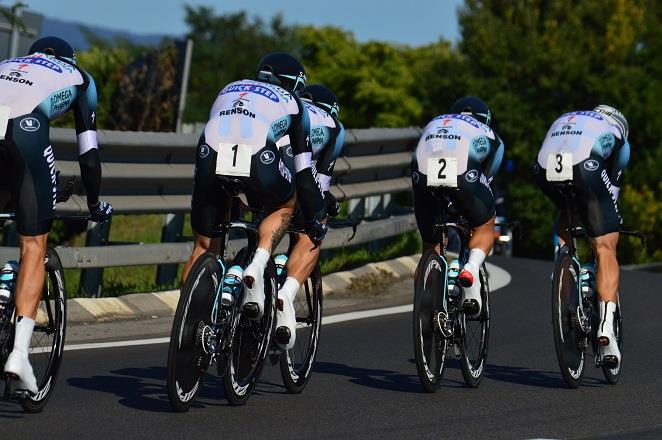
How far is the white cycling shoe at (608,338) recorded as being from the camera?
9.62m

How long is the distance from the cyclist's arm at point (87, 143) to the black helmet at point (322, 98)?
9.72ft

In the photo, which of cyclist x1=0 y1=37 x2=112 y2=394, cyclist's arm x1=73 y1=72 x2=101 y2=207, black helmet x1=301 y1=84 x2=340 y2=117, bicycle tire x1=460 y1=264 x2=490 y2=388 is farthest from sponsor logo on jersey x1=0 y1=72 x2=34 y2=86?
black helmet x1=301 y1=84 x2=340 y2=117

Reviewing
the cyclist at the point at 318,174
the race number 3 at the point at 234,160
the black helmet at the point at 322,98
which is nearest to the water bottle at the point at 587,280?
the cyclist at the point at 318,174

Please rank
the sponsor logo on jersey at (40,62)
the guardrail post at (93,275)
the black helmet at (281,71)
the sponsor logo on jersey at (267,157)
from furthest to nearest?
1. the guardrail post at (93,275)
2. the black helmet at (281,71)
3. the sponsor logo on jersey at (267,157)
4. the sponsor logo on jersey at (40,62)

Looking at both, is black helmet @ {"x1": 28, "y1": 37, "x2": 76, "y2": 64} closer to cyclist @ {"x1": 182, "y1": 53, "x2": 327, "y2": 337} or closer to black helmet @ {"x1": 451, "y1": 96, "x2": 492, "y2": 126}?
cyclist @ {"x1": 182, "y1": 53, "x2": 327, "y2": 337}

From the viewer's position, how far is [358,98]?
297 feet

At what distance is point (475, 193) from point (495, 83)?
6474cm

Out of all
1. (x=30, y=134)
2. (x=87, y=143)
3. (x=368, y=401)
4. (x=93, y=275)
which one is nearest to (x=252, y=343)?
(x=368, y=401)

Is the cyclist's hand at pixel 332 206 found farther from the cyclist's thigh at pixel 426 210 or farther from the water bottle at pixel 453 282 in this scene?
the water bottle at pixel 453 282

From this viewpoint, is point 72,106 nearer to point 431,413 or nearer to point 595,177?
point 431,413

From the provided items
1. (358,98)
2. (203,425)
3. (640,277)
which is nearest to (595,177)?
(203,425)

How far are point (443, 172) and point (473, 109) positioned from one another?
2.04 feet

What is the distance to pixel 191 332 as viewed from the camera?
7.61 metres

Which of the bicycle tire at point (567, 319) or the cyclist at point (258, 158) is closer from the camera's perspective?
the cyclist at point (258, 158)
